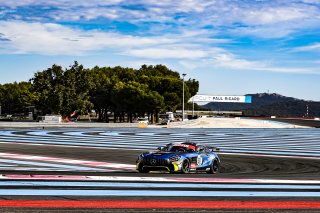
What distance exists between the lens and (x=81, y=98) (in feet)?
254

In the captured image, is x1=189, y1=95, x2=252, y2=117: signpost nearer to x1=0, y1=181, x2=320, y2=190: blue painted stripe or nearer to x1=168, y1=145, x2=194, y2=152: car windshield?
x1=168, y1=145, x2=194, y2=152: car windshield

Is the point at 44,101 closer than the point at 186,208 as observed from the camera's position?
No

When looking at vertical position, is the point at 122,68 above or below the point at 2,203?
above

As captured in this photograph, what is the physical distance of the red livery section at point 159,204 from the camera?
8.48 metres

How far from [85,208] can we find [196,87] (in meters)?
102

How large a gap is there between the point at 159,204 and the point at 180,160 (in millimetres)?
6328

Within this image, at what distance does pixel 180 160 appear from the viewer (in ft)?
49.7

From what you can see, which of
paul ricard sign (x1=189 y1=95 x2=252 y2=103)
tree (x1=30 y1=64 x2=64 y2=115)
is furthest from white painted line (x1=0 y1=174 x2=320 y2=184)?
paul ricard sign (x1=189 y1=95 x2=252 y2=103)

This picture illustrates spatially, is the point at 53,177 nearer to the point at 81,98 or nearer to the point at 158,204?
the point at 158,204

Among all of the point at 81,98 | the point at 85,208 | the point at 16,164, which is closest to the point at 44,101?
the point at 81,98

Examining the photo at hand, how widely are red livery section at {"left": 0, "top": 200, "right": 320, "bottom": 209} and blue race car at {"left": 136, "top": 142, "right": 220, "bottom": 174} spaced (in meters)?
5.88

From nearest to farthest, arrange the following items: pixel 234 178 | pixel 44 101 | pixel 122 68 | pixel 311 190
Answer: pixel 311 190
pixel 234 178
pixel 44 101
pixel 122 68

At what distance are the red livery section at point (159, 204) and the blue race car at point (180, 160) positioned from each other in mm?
5881

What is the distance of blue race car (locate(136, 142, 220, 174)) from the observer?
49.3ft
